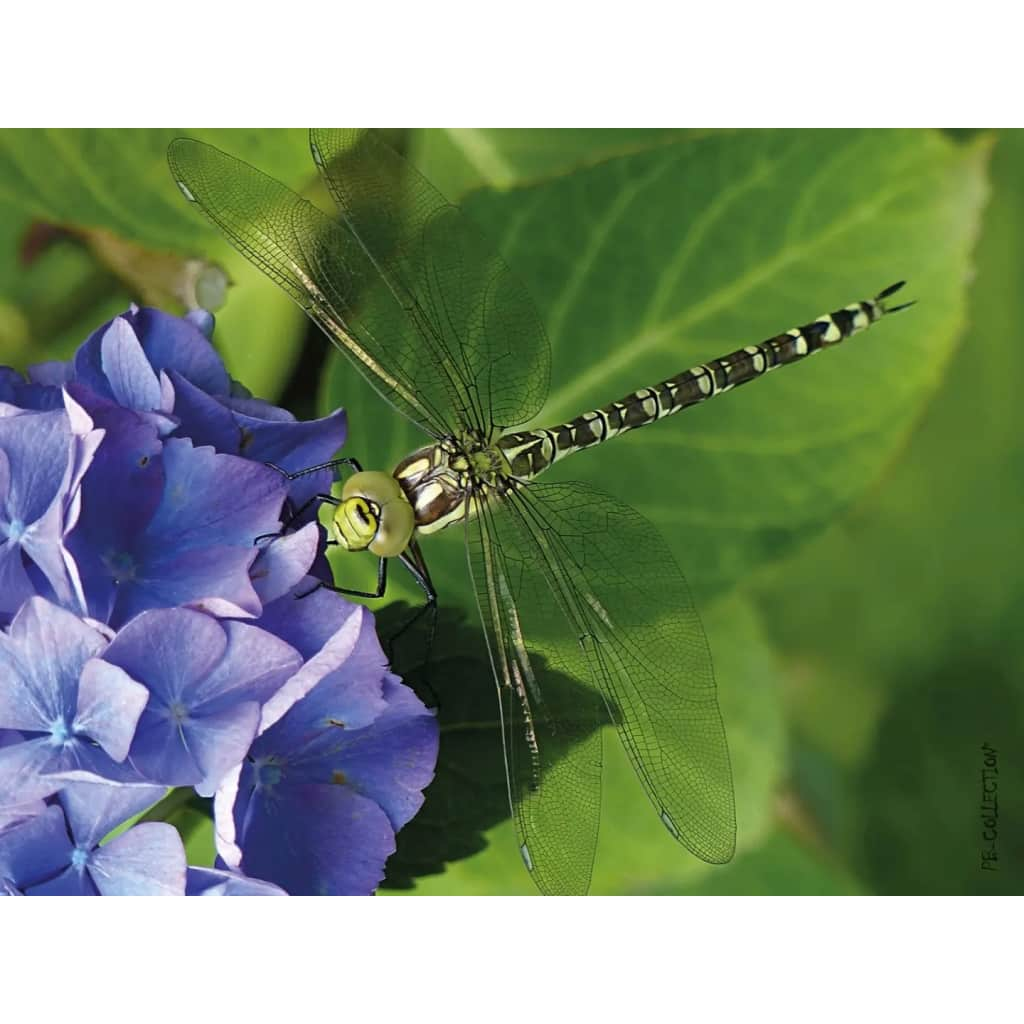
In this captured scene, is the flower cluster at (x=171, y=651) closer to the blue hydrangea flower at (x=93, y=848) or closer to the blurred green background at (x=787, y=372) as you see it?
the blue hydrangea flower at (x=93, y=848)

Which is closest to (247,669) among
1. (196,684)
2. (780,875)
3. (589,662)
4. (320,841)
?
(196,684)

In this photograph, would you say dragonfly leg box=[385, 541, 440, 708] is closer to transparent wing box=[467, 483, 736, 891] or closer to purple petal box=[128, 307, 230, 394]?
transparent wing box=[467, 483, 736, 891]

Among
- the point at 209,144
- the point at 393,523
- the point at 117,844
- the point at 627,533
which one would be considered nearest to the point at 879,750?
the point at 627,533

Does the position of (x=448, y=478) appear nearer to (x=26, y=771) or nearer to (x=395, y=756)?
(x=395, y=756)

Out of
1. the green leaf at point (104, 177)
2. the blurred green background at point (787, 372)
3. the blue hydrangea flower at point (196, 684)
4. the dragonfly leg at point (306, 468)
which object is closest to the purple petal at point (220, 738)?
the blue hydrangea flower at point (196, 684)
